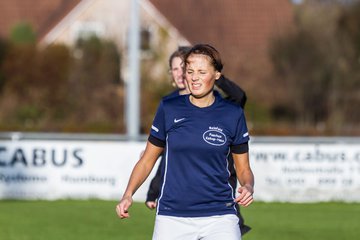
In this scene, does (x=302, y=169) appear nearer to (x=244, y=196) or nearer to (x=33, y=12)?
(x=244, y=196)

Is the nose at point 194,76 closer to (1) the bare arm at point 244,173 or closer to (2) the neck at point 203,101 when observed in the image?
(2) the neck at point 203,101

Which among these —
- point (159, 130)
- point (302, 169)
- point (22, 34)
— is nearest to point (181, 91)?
point (159, 130)

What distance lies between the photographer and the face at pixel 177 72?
7787mm

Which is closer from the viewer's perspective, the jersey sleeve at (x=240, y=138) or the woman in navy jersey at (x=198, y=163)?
the woman in navy jersey at (x=198, y=163)

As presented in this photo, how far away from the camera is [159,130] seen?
6.19m

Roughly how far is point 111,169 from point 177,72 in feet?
32.2

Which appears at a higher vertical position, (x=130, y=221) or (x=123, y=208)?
(x=123, y=208)

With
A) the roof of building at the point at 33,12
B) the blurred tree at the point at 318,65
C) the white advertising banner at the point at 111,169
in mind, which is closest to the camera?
the white advertising banner at the point at 111,169

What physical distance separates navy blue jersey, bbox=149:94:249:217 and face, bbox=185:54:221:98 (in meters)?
0.13

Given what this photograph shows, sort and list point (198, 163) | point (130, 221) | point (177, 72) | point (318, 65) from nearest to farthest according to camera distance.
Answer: point (198, 163), point (177, 72), point (130, 221), point (318, 65)

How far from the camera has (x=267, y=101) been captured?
143 feet

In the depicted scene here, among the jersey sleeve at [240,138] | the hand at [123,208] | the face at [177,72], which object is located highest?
the face at [177,72]

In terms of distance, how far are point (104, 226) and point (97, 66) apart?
26355 millimetres

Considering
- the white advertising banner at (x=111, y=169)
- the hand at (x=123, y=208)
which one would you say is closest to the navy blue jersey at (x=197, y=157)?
the hand at (x=123, y=208)
